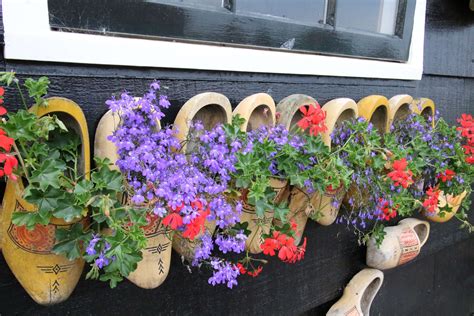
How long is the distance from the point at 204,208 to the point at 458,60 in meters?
1.81

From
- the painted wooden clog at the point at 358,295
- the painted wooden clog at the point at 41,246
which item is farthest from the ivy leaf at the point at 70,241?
the painted wooden clog at the point at 358,295

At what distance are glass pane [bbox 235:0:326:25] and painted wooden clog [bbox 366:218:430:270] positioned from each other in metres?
0.87

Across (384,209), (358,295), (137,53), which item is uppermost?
(137,53)

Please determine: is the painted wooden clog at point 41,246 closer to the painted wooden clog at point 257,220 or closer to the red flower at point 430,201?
the painted wooden clog at point 257,220

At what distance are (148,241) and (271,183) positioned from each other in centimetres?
35

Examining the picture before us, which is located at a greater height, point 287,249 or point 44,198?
point 44,198

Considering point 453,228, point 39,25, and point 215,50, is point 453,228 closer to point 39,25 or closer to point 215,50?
point 215,50

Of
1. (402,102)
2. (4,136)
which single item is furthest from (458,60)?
(4,136)

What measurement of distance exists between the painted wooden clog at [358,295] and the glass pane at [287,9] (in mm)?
1022

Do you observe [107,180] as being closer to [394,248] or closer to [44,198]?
[44,198]

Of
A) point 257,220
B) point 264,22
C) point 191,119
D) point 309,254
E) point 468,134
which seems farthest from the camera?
point 309,254

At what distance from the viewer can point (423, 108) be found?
1.90 meters

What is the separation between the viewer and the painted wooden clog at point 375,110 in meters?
1.68

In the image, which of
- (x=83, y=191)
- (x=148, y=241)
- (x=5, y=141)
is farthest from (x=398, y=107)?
(x=5, y=141)
